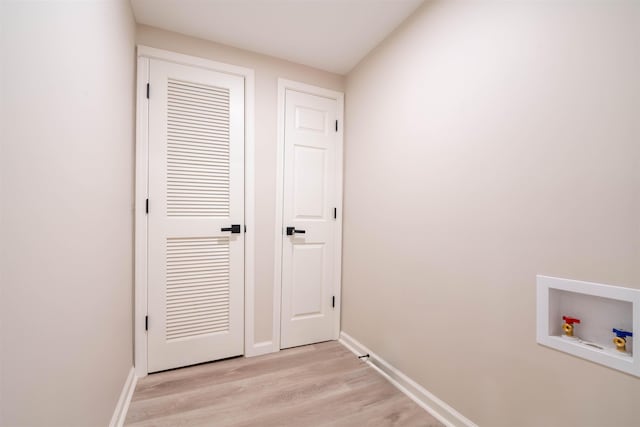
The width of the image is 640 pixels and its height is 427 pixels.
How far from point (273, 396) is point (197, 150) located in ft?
5.85

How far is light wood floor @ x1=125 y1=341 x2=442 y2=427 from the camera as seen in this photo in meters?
1.55

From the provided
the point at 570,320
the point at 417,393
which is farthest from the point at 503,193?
the point at 417,393

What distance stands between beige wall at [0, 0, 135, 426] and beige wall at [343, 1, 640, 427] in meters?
1.68

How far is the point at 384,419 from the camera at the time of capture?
1.57 metres

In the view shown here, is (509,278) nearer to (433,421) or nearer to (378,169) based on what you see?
(433,421)

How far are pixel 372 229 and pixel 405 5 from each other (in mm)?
1526

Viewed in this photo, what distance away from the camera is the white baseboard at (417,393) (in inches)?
58.9

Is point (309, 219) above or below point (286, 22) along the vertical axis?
below

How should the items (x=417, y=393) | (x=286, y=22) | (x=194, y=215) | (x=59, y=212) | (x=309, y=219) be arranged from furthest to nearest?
(x=309, y=219) < (x=194, y=215) < (x=286, y=22) < (x=417, y=393) < (x=59, y=212)

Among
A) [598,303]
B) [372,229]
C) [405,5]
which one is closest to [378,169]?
[372,229]

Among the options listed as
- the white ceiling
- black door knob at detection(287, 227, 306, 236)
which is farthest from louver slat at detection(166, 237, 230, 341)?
the white ceiling

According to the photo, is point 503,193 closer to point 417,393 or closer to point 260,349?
point 417,393

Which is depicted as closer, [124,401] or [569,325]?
[569,325]

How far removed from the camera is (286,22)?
1910 mm
